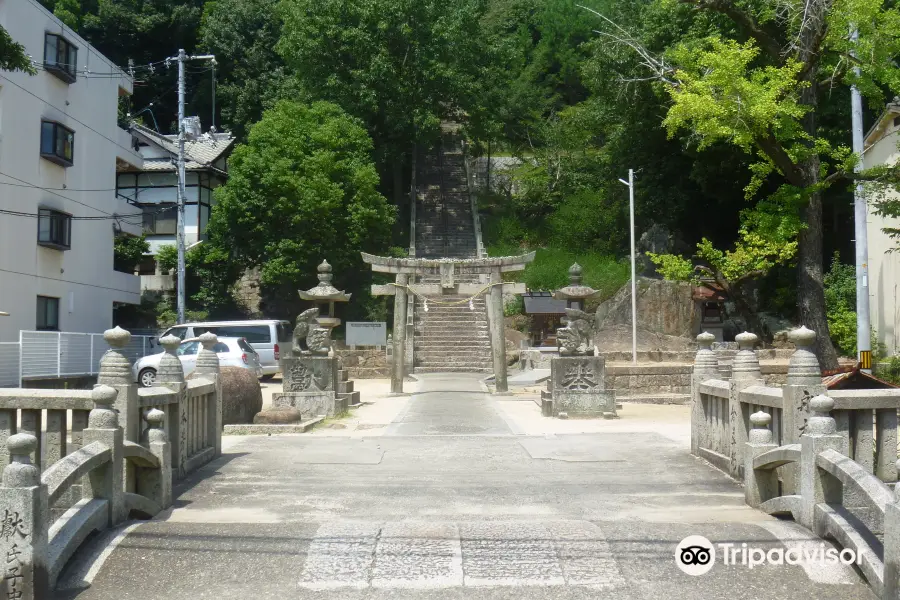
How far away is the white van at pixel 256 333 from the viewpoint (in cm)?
2583

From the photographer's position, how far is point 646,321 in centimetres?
3188

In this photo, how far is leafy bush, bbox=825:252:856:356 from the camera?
2547 cm

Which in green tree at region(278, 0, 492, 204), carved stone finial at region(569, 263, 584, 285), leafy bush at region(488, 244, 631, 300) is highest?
green tree at region(278, 0, 492, 204)

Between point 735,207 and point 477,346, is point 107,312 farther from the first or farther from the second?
point 735,207

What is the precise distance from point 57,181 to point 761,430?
24406 millimetres

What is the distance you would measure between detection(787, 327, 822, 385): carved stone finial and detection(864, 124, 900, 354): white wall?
64.3ft

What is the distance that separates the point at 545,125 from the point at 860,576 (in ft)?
128

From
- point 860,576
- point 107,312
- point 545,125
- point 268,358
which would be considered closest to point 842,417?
point 860,576

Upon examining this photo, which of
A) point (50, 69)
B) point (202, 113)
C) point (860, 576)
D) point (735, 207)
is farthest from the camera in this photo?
point (202, 113)

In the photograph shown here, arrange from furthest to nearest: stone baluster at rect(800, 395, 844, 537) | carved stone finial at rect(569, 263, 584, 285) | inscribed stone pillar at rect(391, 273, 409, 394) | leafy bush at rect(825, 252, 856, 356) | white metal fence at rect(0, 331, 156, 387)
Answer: leafy bush at rect(825, 252, 856, 356) → inscribed stone pillar at rect(391, 273, 409, 394) → white metal fence at rect(0, 331, 156, 387) → carved stone finial at rect(569, 263, 584, 285) → stone baluster at rect(800, 395, 844, 537)

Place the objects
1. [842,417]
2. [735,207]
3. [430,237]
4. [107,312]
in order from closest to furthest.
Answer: [842,417]
[107,312]
[735,207]
[430,237]

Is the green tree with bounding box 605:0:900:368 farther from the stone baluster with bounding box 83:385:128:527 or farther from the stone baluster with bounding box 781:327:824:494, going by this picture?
the stone baluster with bounding box 83:385:128:527

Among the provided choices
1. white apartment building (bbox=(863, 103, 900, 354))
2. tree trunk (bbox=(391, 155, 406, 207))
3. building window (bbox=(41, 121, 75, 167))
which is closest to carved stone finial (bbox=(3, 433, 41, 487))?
building window (bbox=(41, 121, 75, 167))

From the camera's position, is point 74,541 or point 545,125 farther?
point 545,125
